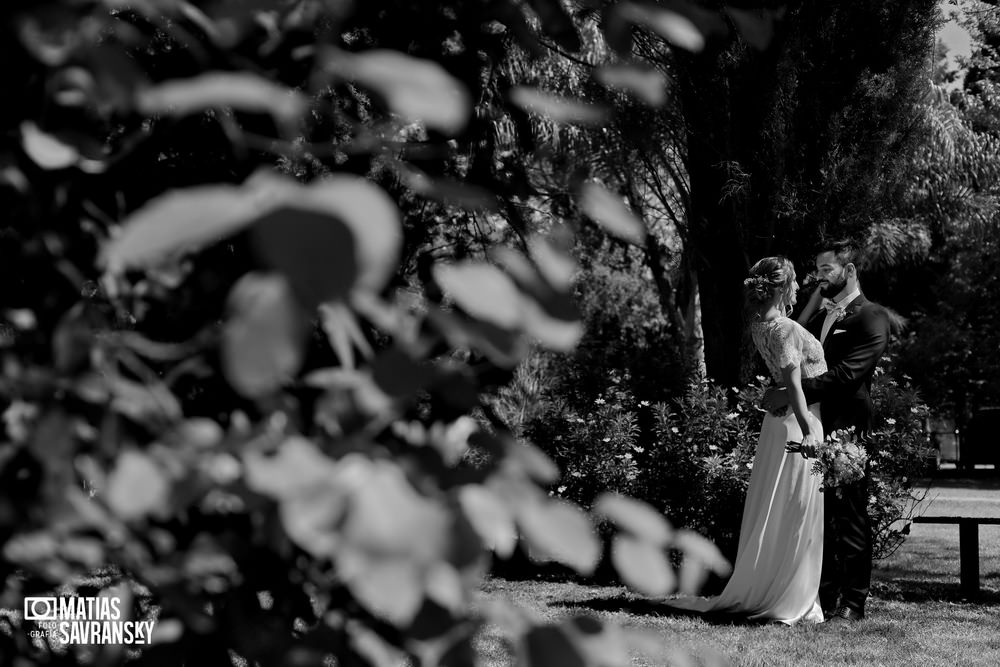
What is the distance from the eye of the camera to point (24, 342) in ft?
3.24

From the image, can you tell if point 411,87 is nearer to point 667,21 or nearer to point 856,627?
point 667,21

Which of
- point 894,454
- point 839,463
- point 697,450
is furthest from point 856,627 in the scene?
point 697,450

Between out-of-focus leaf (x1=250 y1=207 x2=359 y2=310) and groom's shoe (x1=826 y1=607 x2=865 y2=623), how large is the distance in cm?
667

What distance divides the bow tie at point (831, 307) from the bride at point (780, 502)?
1.10ft

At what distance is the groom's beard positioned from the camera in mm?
6587

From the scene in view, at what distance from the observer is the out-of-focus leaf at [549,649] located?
27.6 inches

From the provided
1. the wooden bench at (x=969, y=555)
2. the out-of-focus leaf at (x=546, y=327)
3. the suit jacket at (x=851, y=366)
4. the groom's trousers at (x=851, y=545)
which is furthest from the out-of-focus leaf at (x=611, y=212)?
the wooden bench at (x=969, y=555)

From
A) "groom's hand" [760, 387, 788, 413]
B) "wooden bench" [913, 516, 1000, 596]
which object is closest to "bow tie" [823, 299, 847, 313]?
"groom's hand" [760, 387, 788, 413]

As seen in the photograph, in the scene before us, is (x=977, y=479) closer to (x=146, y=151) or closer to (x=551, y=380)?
(x=551, y=380)

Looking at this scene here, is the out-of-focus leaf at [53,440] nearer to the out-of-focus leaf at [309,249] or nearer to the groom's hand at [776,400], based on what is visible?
the out-of-focus leaf at [309,249]

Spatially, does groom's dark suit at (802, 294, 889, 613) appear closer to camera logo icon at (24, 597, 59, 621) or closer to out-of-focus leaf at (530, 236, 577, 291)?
camera logo icon at (24, 597, 59, 621)

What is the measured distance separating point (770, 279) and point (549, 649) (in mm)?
5869

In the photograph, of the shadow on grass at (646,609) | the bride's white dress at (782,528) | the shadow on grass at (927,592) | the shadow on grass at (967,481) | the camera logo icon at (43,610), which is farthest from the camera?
the shadow on grass at (967,481)

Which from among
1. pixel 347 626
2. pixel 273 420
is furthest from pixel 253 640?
pixel 273 420
